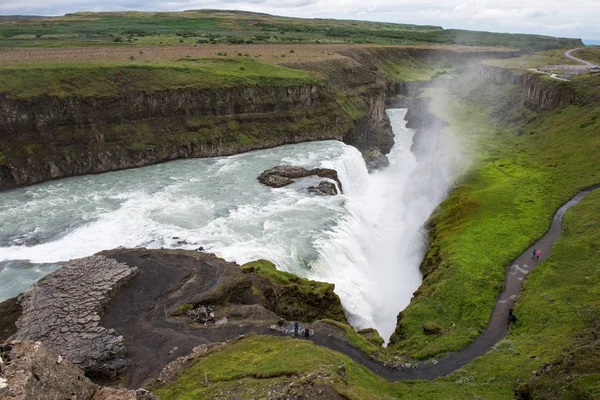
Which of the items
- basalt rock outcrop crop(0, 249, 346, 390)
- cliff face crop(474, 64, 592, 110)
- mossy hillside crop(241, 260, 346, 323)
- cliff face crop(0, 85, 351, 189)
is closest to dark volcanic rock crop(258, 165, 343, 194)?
cliff face crop(0, 85, 351, 189)

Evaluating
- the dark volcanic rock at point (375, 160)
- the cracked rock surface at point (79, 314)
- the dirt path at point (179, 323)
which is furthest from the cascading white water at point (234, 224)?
the dark volcanic rock at point (375, 160)

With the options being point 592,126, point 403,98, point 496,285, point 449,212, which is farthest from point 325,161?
point 403,98

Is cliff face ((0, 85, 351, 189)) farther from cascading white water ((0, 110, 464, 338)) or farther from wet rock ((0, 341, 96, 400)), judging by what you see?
wet rock ((0, 341, 96, 400))

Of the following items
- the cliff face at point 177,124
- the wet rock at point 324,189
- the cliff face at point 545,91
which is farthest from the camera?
the cliff face at point 545,91

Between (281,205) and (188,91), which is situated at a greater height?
(188,91)

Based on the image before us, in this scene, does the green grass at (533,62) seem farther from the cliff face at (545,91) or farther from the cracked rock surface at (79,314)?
the cracked rock surface at (79,314)

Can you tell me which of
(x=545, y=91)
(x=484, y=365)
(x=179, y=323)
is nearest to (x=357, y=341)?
(x=484, y=365)

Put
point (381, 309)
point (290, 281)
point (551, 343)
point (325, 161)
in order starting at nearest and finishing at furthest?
point (551, 343) → point (290, 281) → point (381, 309) → point (325, 161)

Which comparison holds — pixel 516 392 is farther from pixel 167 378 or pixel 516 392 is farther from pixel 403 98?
pixel 403 98
